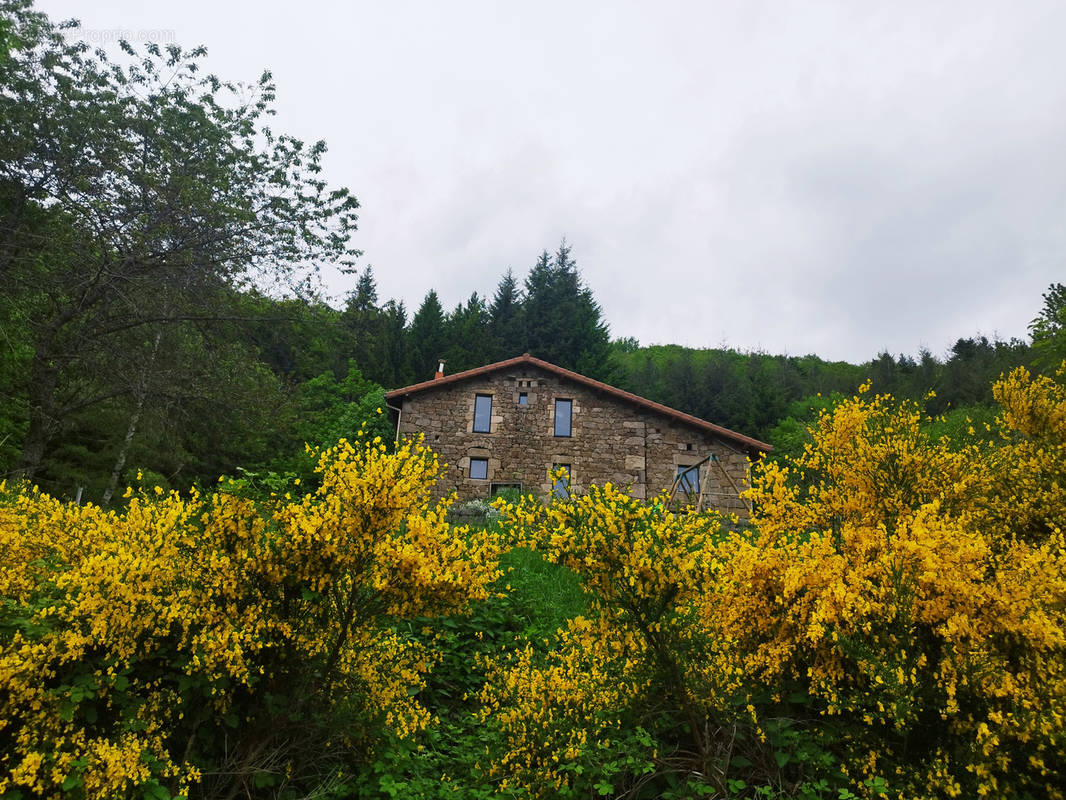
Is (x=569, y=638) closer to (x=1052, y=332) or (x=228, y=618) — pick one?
(x=228, y=618)

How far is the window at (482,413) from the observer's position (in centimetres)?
1953

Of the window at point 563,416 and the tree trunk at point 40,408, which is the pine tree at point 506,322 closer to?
the window at point 563,416

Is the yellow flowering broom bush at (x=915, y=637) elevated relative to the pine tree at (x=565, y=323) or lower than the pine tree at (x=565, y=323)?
lower

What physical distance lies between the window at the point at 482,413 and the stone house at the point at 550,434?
0.11 ft

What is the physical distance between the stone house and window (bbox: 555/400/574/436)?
0.03 m

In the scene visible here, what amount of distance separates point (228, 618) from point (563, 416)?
52.5 ft

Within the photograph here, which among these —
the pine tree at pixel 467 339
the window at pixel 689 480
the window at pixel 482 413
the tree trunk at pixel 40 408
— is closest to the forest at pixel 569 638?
the tree trunk at pixel 40 408

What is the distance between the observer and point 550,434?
19.5 meters

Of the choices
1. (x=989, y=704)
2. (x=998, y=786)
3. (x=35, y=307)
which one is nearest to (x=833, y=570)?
(x=989, y=704)

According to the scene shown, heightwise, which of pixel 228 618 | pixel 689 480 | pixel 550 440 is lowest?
pixel 228 618

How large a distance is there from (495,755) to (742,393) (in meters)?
33.7

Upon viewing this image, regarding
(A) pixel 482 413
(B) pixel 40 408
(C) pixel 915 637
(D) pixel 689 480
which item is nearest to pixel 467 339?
(A) pixel 482 413

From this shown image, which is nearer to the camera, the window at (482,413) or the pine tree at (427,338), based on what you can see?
the window at (482,413)

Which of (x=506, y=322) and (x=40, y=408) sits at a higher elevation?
(x=506, y=322)
